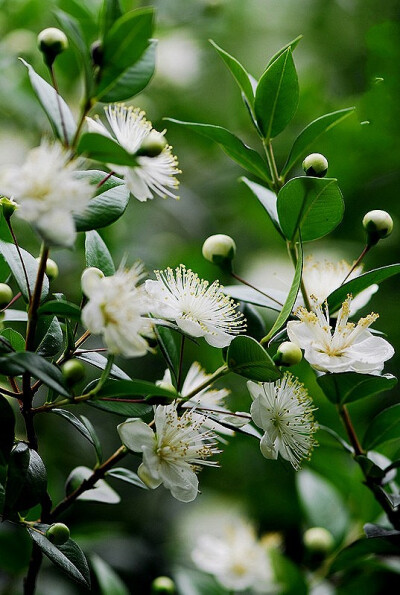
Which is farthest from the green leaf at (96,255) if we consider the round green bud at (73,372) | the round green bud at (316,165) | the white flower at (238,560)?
the white flower at (238,560)

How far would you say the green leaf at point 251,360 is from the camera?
75cm

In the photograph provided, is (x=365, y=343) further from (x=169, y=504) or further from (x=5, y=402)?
(x=169, y=504)

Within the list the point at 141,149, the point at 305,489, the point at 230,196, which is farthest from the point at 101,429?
the point at 141,149

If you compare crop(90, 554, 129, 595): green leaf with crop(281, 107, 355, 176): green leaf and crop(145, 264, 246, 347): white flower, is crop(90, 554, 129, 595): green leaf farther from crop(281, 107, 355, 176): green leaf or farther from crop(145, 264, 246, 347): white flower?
crop(281, 107, 355, 176): green leaf

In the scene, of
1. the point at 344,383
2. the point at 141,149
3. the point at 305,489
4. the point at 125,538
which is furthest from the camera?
the point at 125,538

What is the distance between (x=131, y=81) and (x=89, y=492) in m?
0.56

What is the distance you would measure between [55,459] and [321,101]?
1.27 meters

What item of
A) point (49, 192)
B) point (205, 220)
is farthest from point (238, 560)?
point (49, 192)

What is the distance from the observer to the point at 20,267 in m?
0.78

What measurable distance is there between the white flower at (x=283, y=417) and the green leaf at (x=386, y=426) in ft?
0.48

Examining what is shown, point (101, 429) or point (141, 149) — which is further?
point (101, 429)

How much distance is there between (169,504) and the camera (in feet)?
6.79

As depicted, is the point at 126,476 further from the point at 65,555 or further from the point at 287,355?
the point at 287,355

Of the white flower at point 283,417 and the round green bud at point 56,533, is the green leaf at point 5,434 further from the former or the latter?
the white flower at point 283,417
